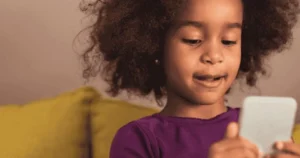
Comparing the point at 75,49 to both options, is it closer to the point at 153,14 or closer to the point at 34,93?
the point at 34,93

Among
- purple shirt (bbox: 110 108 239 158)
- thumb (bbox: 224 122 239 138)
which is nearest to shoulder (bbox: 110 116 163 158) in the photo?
purple shirt (bbox: 110 108 239 158)

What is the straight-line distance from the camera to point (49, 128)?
104 cm

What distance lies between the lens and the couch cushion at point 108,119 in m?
1.04

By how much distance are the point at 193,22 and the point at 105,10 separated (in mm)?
202

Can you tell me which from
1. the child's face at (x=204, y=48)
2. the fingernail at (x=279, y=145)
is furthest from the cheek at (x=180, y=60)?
the fingernail at (x=279, y=145)

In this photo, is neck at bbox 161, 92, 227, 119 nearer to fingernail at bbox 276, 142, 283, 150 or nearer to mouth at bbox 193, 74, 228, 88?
mouth at bbox 193, 74, 228, 88

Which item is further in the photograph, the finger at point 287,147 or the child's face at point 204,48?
the child's face at point 204,48

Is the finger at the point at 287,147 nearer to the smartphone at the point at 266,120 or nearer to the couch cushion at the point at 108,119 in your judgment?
the smartphone at the point at 266,120

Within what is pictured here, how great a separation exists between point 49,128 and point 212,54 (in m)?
0.41

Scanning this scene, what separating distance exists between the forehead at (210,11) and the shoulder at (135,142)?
0.64ft

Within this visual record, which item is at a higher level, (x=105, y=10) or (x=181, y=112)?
(x=105, y=10)

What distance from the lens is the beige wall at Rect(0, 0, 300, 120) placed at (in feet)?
4.16

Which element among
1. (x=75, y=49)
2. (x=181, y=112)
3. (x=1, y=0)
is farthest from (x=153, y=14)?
(x=1, y=0)

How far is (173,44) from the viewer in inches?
32.8
